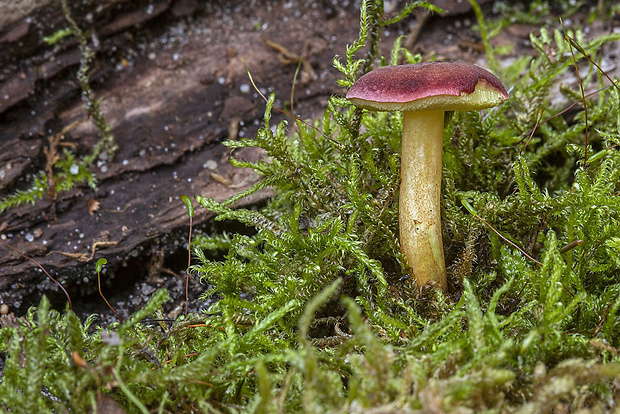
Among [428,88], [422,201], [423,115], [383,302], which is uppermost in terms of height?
[428,88]

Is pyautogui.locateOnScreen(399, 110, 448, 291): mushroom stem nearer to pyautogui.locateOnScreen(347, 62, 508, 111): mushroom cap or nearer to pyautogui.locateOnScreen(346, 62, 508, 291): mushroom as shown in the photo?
pyautogui.locateOnScreen(346, 62, 508, 291): mushroom

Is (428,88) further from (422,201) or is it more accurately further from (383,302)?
(383,302)

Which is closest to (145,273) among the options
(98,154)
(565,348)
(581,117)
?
(98,154)

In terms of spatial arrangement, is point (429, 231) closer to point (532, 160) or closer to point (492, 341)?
point (492, 341)

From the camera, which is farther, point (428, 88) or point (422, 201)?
point (422, 201)

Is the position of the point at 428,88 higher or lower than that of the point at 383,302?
higher

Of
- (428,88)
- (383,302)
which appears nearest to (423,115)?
(428,88)

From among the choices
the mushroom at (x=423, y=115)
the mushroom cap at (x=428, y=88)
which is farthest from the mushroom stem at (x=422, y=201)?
the mushroom cap at (x=428, y=88)

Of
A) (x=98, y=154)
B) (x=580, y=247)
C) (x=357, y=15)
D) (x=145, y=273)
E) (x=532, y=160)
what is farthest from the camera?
(x=357, y=15)
